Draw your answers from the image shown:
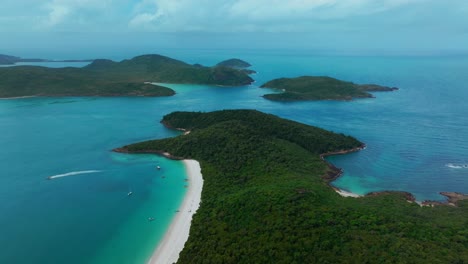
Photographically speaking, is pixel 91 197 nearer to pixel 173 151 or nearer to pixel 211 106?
pixel 173 151

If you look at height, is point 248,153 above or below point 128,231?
above

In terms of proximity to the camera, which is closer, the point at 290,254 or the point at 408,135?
the point at 290,254

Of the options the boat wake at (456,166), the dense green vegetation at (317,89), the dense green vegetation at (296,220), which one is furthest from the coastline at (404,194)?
the dense green vegetation at (317,89)

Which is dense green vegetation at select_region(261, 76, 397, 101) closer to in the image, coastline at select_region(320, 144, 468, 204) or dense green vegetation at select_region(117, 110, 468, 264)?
coastline at select_region(320, 144, 468, 204)

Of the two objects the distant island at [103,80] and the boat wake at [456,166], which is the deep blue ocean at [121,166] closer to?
the boat wake at [456,166]

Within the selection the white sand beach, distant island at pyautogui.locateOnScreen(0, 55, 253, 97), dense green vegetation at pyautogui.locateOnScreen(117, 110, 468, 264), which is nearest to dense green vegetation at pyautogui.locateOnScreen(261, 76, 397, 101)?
distant island at pyautogui.locateOnScreen(0, 55, 253, 97)

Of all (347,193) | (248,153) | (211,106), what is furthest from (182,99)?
(347,193)
